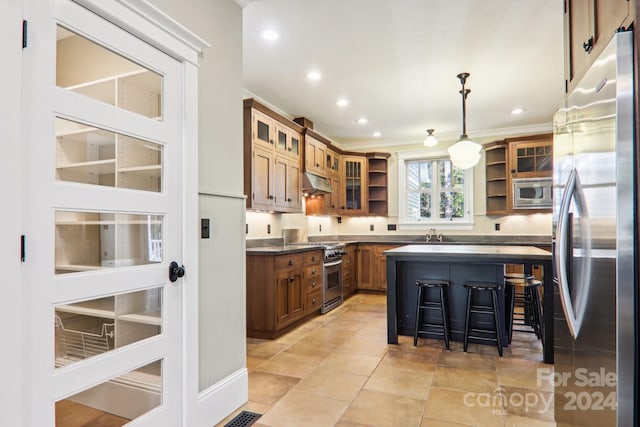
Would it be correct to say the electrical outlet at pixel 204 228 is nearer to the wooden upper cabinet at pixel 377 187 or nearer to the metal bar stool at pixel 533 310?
the metal bar stool at pixel 533 310

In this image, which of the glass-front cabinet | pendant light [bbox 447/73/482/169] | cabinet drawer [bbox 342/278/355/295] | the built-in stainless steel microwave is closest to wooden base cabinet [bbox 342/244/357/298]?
cabinet drawer [bbox 342/278/355/295]

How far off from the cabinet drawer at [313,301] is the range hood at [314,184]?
4.72 feet

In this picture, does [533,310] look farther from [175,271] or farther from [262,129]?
[175,271]

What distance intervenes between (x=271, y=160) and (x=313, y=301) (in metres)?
1.81

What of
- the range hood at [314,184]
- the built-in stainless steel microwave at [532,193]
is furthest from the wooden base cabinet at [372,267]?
the built-in stainless steel microwave at [532,193]

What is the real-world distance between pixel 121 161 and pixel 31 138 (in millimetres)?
413

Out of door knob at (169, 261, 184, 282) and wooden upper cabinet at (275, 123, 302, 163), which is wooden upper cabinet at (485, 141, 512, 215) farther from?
door knob at (169, 261, 184, 282)

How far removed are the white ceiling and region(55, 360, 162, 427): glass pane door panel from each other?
237 centimetres

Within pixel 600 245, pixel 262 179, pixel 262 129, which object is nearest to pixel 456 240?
pixel 262 179

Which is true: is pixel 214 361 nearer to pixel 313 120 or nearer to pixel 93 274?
pixel 93 274

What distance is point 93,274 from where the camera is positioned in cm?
159

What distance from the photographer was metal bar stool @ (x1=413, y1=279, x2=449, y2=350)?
11.6ft

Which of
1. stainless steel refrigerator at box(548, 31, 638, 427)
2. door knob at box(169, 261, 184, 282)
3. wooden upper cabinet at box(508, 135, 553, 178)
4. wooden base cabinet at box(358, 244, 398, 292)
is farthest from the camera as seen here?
wooden base cabinet at box(358, 244, 398, 292)

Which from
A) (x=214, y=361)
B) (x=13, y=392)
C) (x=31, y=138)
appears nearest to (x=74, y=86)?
(x=31, y=138)
